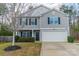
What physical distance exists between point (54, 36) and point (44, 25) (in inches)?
19.5

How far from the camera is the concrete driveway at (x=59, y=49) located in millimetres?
8266

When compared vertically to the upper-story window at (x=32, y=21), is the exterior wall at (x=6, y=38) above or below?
below

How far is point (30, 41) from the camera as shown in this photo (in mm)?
8305

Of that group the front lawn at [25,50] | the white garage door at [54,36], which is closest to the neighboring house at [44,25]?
the white garage door at [54,36]

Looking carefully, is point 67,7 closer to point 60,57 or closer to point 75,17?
point 75,17

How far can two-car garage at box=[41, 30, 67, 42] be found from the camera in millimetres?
8375

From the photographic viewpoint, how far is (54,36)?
848 centimetres

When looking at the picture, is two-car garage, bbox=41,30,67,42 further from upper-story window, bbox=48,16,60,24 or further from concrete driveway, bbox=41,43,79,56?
upper-story window, bbox=48,16,60,24

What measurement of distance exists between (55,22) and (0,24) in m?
1.81

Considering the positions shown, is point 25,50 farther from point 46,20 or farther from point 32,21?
point 46,20

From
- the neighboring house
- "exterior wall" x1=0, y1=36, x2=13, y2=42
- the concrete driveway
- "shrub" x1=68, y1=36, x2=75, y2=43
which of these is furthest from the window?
"shrub" x1=68, y1=36, x2=75, y2=43

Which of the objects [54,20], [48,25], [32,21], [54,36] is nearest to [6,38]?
[32,21]

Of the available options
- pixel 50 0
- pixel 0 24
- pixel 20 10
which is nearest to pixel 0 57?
pixel 0 24

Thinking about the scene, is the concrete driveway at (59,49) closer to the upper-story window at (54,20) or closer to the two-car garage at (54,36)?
the two-car garage at (54,36)
